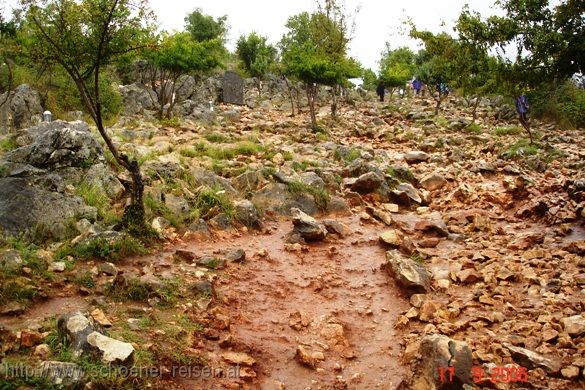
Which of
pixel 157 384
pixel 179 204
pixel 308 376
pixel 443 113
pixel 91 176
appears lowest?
pixel 308 376

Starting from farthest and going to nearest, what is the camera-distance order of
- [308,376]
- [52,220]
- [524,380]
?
1. [52,220]
2. [308,376]
3. [524,380]

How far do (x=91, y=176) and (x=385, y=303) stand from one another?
5.61 metres

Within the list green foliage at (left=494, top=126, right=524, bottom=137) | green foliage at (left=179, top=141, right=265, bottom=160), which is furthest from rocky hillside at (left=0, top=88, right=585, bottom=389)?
green foliage at (left=494, top=126, right=524, bottom=137)

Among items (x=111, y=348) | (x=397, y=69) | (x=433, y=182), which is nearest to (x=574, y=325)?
(x=111, y=348)

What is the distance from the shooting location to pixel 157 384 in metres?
3.37

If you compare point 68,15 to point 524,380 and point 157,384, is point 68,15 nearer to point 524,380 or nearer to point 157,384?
point 157,384

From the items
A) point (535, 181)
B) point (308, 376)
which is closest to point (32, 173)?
point (308, 376)

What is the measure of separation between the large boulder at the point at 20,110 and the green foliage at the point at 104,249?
11697 millimetres

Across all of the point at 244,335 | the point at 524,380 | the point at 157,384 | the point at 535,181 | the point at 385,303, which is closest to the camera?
the point at 157,384

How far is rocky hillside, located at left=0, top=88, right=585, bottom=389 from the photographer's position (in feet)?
12.3

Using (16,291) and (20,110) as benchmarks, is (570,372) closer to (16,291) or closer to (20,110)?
(16,291)

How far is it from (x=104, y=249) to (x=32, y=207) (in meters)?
1.46

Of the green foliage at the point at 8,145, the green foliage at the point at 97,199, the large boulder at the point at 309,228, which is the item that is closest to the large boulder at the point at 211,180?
the large boulder at the point at 309,228

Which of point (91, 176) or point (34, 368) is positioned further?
point (91, 176)
